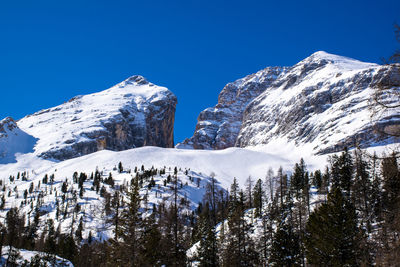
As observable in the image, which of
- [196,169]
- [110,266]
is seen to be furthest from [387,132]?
[196,169]

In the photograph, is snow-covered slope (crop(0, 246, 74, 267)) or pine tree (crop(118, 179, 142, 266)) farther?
snow-covered slope (crop(0, 246, 74, 267))

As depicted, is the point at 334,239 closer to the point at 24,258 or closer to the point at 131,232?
the point at 131,232

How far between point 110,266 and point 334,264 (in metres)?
16.4

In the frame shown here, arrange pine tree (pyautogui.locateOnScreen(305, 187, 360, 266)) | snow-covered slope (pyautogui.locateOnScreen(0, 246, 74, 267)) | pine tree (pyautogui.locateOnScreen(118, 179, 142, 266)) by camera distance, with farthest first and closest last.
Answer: snow-covered slope (pyautogui.locateOnScreen(0, 246, 74, 267)), pine tree (pyautogui.locateOnScreen(305, 187, 360, 266)), pine tree (pyautogui.locateOnScreen(118, 179, 142, 266))

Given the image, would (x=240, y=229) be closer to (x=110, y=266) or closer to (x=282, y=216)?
(x=282, y=216)

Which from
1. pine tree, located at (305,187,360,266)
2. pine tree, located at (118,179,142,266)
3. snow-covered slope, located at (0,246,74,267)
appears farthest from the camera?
snow-covered slope, located at (0,246,74,267)

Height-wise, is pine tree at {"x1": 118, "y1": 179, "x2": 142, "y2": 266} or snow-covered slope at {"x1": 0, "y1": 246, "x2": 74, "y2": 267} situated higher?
pine tree at {"x1": 118, "y1": 179, "x2": 142, "y2": 266}

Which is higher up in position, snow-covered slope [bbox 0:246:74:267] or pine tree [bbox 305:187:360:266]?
pine tree [bbox 305:187:360:266]

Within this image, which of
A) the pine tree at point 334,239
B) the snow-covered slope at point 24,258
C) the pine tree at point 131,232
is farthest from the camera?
the snow-covered slope at point 24,258

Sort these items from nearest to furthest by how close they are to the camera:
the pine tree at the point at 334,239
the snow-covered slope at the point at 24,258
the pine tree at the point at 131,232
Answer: the pine tree at the point at 131,232 → the pine tree at the point at 334,239 → the snow-covered slope at the point at 24,258

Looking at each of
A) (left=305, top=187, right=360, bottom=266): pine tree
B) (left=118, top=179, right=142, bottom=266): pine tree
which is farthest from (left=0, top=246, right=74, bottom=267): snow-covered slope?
(left=305, top=187, right=360, bottom=266): pine tree

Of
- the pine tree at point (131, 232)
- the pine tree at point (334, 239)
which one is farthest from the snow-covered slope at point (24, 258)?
the pine tree at point (334, 239)

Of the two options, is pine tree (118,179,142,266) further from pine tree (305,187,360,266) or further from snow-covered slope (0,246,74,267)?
snow-covered slope (0,246,74,267)

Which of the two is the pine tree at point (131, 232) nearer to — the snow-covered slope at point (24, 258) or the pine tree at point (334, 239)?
the pine tree at point (334, 239)
